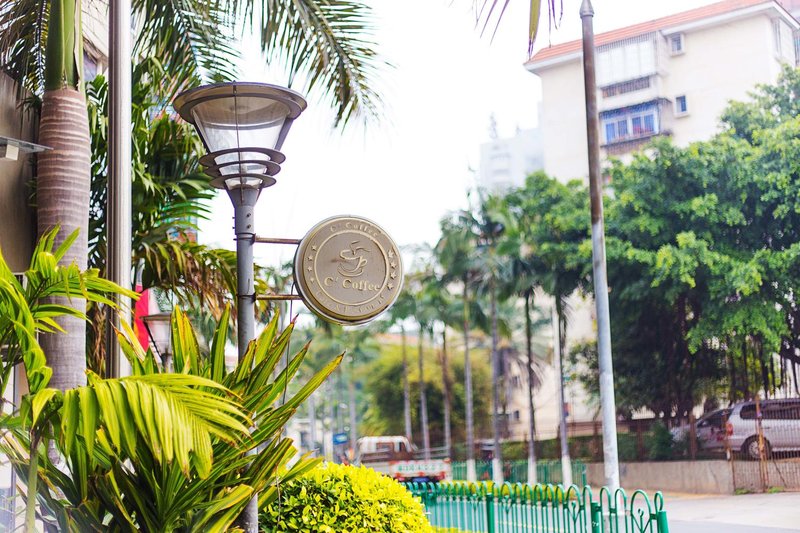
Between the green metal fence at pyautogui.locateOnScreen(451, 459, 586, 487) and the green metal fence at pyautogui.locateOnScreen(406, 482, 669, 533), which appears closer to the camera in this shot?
the green metal fence at pyautogui.locateOnScreen(406, 482, 669, 533)

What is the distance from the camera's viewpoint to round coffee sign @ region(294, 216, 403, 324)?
4.87m

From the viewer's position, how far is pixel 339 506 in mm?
5875

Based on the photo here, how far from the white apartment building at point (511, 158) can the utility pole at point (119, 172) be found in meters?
56.9

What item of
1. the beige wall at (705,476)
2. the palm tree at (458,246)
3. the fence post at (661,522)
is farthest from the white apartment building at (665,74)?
the fence post at (661,522)

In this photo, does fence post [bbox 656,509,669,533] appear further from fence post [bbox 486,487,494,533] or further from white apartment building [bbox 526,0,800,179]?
white apartment building [bbox 526,0,800,179]

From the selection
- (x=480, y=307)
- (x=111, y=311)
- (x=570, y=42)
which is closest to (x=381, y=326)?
(x=480, y=307)

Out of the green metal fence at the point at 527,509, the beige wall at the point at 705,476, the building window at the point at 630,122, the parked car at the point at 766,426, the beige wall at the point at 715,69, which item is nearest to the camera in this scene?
the green metal fence at the point at 527,509

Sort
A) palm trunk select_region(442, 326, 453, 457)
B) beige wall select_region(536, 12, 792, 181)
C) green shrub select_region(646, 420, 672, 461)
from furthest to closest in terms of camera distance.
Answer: palm trunk select_region(442, 326, 453, 457) < beige wall select_region(536, 12, 792, 181) < green shrub select_region(646, 420, 672, 461)

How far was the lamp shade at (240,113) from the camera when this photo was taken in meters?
4.84

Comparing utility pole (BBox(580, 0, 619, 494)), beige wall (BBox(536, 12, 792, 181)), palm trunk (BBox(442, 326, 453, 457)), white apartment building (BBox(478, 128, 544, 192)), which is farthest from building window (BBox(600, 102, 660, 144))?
utility pole (BBox(580, 0, 619, 494))

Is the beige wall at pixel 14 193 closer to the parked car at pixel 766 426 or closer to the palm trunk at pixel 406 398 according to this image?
the parked car at pixel 766 426

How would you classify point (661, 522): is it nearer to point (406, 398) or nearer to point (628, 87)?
point (628, 87)

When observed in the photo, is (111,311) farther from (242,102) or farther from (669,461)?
(669,461)

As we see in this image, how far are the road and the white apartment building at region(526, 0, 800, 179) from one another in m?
19.5
